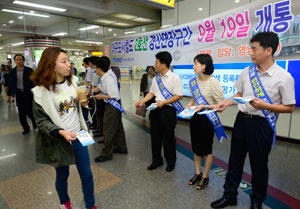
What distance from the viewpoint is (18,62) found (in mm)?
3928

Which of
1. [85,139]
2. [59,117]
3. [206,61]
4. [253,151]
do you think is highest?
[206,61]

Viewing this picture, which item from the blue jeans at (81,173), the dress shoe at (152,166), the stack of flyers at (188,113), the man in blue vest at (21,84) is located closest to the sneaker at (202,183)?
the dress shoe at (152,166)

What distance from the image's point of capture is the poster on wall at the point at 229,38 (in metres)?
2.50

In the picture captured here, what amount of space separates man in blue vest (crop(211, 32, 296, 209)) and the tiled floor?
478 mm

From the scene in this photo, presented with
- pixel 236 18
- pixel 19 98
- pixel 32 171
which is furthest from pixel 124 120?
pixel 236 18

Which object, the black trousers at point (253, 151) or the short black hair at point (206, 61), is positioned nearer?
the black trousers at point (253, 151)

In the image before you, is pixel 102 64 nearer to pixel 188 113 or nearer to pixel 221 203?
pixel 188 113

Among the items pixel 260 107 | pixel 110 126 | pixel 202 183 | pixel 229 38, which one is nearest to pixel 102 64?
pixel 110 126

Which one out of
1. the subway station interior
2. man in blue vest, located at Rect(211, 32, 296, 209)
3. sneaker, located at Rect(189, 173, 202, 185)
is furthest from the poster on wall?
sneaker, located at Rect(189, 173, 202, 185)

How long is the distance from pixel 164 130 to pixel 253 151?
3.69ft

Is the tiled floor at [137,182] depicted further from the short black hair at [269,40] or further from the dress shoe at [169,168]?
the short black hair at [269,40]

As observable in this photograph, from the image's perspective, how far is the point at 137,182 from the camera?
241cm

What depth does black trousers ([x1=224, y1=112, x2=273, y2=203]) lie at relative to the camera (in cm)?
163

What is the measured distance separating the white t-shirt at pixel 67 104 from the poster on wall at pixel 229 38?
2403mm
